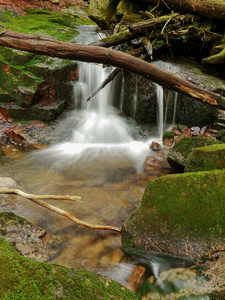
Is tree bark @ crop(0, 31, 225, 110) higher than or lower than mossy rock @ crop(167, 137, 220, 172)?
higher

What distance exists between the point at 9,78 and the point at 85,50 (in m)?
5.07

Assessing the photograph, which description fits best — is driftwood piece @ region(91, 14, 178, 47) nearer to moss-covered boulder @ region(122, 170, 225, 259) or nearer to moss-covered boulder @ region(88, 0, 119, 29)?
moss-covered boulder @ region(88, 0, 119, 29)

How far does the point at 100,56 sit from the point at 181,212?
2.80m

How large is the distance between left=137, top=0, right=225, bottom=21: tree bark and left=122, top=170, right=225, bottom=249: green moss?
674cm

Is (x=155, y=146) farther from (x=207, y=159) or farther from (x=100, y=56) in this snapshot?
(x=100, y=56)

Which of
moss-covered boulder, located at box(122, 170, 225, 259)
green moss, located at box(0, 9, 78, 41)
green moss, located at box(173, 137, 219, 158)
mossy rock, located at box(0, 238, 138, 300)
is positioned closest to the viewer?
mossy rock, located at box(0, 238, 138, 300)

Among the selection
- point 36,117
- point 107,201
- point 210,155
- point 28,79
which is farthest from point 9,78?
Answer: point 210,155

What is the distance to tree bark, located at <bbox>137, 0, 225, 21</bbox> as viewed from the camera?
7.08 metres

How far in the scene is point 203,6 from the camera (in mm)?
7266

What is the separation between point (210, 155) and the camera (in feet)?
11.3

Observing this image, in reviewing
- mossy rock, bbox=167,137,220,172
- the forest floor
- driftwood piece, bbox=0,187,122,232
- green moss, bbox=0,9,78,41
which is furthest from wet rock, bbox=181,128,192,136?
the forest floor

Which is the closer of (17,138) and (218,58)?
(17,138)

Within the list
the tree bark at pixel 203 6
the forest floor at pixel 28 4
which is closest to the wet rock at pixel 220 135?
the tree bark at pixel 203 6

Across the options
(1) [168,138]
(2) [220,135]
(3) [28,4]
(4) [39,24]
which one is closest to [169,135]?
(1) [168,138]
